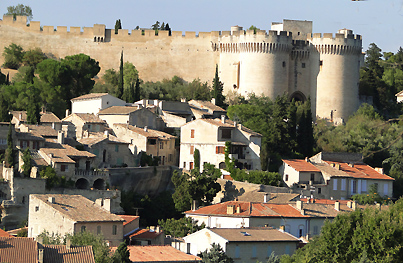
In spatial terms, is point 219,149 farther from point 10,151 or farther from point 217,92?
point 10,151

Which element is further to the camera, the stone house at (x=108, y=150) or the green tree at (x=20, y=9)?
the green tree at (x=20, y=9)

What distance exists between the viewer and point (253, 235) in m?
39.8

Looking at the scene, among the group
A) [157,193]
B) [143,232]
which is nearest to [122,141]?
[157,193]

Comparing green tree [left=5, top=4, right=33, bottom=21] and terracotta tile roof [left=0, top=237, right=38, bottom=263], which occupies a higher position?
green tree [left=5, top=4, right=33, bottom=21]

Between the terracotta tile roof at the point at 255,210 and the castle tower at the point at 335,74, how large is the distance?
2711 cm

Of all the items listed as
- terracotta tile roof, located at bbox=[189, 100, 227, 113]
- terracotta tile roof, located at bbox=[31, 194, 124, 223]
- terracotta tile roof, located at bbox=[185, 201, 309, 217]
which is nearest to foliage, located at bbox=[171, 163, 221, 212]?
terracotta tile roof, located at bbox=[185, 201, 309, 217]

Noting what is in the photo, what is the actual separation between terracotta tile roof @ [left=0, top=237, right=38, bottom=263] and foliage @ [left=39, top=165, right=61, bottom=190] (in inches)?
686

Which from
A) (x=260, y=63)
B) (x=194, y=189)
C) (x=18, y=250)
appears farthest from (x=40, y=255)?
(x=260, y=63)

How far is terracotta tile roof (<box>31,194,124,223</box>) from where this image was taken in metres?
40.7

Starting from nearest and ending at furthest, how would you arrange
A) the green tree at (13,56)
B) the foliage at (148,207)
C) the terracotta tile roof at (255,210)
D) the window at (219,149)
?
the terracotta tile roof at (255,210)
the foliage at (148,207)
the window at (219,149)
the green tree at (13,56)

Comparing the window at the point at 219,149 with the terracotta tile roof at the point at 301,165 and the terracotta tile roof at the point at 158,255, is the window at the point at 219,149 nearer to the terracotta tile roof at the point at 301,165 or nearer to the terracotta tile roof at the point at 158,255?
the terracotta tile roof at the point at 301,165

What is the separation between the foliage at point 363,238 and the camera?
30594 mm

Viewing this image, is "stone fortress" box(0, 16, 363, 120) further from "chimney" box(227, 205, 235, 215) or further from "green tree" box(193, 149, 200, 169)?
"chimney" box(227, 205, 235, 215)

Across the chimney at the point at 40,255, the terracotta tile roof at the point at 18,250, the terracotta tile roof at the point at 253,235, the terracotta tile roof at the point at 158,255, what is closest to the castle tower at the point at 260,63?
the terracotta tile roof at the point at 253,235
